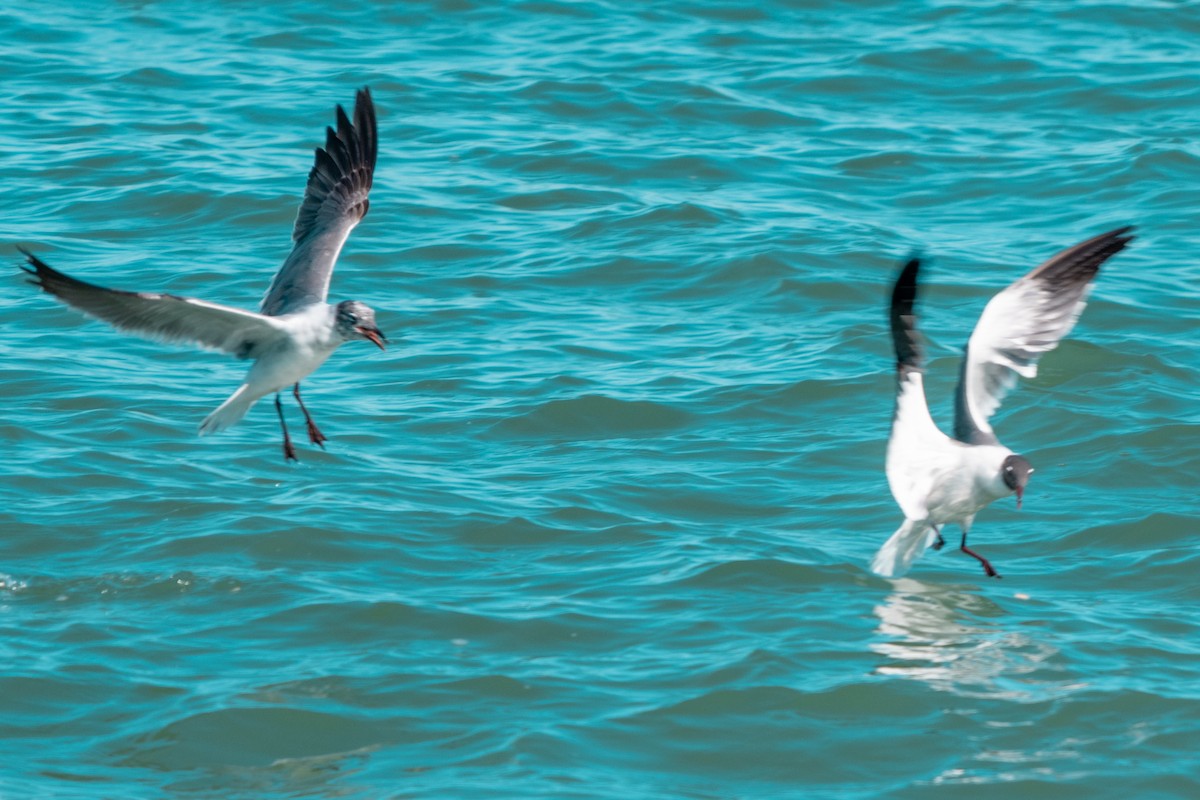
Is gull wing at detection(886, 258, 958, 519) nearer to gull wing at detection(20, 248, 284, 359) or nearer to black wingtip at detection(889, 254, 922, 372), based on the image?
black wingtip at detection(889, 254, 922, 372)

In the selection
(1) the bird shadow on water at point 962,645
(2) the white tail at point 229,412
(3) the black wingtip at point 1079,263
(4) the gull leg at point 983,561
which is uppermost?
(3) the black wingtip at point 1079,263

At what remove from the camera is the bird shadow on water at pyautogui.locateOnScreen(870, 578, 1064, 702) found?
26.4 feet

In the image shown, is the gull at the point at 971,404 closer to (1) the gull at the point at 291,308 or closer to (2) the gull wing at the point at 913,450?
(2) the gull wing at the point at 913,450

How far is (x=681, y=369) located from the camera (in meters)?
12.1

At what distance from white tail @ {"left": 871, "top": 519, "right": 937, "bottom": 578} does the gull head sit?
2850 mm

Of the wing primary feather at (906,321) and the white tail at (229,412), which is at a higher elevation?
the wing primary feather at (906,321)

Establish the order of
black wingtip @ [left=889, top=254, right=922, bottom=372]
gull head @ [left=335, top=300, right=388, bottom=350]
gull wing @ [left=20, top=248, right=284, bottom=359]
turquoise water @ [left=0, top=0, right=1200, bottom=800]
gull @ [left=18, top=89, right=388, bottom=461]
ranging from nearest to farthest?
turquoise water @ [left=0, top=0, right=1200, bottom=800]
gull wing @ [left=20, top=248, right=284, bottom=359]
gull @ [left=18, top=89, right=388, bottom=461]
black wingtip @ [left=889, top=254, right=922, bottom=372]
gull head @ [left=335, top=300, right=388, bottom=350]

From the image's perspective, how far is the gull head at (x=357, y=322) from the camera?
878 centimetres

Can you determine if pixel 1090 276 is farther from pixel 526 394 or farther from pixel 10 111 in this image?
pixel 10 111

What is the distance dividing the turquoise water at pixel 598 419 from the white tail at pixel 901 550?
0.58 feet

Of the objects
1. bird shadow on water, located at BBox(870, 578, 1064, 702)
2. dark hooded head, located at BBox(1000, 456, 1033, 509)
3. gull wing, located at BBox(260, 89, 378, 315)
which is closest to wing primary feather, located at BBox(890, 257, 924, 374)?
dark hooded head, located at BBox(1000, 456, 1033, 509)

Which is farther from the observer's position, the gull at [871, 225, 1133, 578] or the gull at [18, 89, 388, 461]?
the gull at [871, 225, 1133, 578]

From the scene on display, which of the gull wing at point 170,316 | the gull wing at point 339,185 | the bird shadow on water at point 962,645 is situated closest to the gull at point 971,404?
the bird shadow on water at point 962,645

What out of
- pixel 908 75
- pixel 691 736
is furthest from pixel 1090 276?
pixel 908 75
